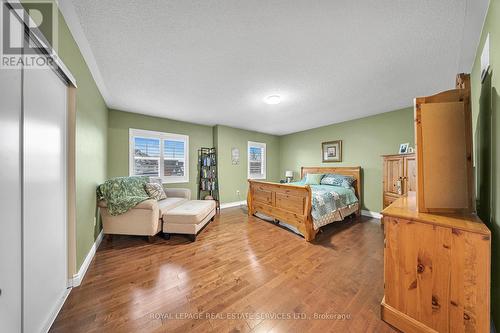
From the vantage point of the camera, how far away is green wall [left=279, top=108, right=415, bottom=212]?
3.63 m

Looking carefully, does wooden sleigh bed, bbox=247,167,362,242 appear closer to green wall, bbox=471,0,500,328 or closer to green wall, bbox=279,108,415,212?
green wall, bbox=279,108,415,212

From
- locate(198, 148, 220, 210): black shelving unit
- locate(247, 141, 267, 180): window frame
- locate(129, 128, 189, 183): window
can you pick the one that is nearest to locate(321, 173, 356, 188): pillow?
locate(247, 141, 267, 180): window frame

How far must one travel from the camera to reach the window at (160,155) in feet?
12.9

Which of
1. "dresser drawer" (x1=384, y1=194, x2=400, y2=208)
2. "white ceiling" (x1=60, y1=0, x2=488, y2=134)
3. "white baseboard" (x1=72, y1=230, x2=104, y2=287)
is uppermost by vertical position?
"white ceiling" (x1=60, y1=0, x2=488, y2=134)

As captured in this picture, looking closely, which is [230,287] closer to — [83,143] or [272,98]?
[83,143]

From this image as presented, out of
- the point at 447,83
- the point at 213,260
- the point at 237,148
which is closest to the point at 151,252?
the point at 213,260

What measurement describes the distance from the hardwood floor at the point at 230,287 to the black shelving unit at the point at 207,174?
1996 millimetres

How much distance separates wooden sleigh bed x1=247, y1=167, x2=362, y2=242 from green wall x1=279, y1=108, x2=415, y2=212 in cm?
23

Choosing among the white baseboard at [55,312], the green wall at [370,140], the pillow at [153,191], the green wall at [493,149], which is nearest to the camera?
the green wall at [493,149]

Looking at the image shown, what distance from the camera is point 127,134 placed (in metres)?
3.80

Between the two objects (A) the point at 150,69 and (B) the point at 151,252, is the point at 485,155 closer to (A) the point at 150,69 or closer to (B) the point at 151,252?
(A) the point at 150,69

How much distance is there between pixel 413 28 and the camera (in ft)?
5.01

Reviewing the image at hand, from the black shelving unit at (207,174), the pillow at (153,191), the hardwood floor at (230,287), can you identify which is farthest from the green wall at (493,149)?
the black shelving unit at (207,174)

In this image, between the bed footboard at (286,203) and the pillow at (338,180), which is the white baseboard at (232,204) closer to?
the bed footboard at (286,203)
